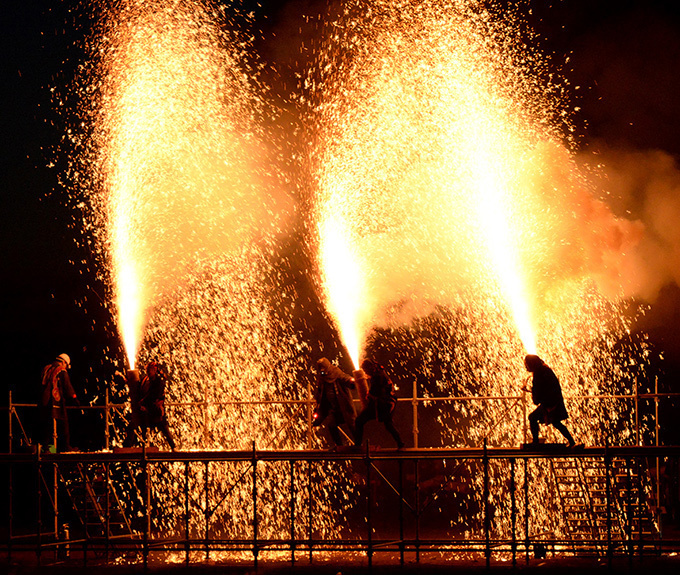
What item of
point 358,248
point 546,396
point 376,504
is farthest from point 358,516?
point 546,396

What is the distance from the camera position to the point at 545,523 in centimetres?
2625

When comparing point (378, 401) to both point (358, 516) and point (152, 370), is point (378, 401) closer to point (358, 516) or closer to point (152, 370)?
point (152, 370)

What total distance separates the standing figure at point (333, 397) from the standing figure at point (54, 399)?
4.14 meters

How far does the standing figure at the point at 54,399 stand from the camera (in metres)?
16.5

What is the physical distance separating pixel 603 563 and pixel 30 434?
1896cm

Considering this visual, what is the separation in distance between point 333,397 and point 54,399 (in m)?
4.71

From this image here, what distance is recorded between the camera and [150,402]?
17.5 meters

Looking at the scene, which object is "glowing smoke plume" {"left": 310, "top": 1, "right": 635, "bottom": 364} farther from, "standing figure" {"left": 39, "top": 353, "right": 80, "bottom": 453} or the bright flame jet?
"standing figure" {"left": 39, "top": 353, "right": 80, "bottom": 453}

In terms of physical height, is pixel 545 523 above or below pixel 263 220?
below

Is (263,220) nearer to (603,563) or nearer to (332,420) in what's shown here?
(332,420)

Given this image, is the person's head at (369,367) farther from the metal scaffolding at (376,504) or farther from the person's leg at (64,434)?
the person's leg at (64,434)

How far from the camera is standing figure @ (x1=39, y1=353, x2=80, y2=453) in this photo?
16.5 metres

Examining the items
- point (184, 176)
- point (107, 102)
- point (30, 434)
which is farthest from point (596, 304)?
point (30, 434)

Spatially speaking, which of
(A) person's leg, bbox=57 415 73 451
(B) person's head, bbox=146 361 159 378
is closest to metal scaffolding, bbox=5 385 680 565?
(A) person's leg, bbox=57 415 73 451
